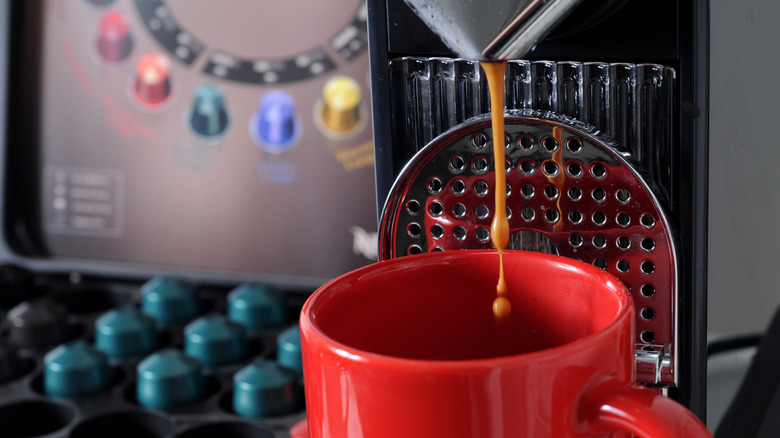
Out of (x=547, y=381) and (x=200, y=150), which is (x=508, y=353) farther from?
(x=200, y=150)

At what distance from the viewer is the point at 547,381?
211 mm

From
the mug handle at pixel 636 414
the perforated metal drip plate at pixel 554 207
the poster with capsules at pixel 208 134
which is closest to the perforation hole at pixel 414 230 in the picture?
the perforated metal drip plate at pixel 554 207

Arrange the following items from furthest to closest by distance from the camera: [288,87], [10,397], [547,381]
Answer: [288,87] < [10,397] < [547,381]

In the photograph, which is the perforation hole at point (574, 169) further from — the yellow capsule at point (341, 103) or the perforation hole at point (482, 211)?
the yellow capsule at point (341, 103)

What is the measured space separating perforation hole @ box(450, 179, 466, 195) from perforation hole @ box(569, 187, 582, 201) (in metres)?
0.04

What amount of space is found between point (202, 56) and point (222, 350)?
22 cm

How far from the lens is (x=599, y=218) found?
0.29m

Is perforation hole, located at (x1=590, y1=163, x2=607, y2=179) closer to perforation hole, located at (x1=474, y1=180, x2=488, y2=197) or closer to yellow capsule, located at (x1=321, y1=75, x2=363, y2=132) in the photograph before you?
perforation hole, located at (x1=474, y1=180, x2=488, y2=197)

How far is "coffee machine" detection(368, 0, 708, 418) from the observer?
260 millimetres

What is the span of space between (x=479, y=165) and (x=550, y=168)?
2 centimetres

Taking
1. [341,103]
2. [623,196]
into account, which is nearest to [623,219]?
[623,196]

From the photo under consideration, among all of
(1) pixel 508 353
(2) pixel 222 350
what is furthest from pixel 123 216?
(1) pixel 508 353

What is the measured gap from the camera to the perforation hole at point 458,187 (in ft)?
0.99

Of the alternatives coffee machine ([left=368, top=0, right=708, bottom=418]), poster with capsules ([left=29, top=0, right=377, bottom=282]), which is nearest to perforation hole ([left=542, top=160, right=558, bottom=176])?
coffee machine ([left=368, top=0, right=708, bottom=418])
